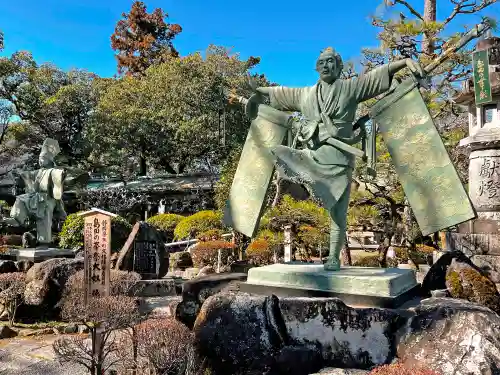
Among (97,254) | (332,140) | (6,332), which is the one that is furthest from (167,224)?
(332,140)

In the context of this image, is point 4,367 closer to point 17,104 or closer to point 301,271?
point 301,271

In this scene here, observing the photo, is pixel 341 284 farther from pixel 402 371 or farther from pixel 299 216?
pixel 299 216

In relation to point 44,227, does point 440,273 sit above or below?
below

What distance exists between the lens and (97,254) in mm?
6621

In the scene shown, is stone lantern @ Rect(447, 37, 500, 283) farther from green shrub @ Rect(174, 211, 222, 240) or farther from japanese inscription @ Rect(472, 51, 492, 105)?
green shrub @ Rect(174, 211, 222, 240)

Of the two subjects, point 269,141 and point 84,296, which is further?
point 84,296

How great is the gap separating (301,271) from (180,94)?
21443mm

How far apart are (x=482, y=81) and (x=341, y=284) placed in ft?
20.7

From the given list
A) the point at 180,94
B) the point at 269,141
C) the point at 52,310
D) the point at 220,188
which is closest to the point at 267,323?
the point at 269,141

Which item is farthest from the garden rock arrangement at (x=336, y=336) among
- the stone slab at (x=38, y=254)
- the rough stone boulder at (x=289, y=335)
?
the stone slab at (x=38, y=254)

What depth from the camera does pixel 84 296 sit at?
20.8 ft

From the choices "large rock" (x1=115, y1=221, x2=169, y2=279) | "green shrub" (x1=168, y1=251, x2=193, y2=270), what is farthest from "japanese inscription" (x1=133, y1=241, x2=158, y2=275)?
"green shrub" (x1=168, y1=251, x2=193, y2=270)

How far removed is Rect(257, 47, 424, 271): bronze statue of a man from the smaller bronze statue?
869 centimetres

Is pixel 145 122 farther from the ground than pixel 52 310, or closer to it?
farther from the ground
